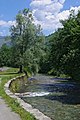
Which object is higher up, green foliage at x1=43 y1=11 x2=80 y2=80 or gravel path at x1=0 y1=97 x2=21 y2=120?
green foliage at x1=43 y1=11 x2=80 y2=80

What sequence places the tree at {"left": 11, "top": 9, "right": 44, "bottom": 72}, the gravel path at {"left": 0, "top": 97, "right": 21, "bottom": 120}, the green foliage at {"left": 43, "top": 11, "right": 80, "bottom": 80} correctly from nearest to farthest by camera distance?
the gravel path at {"left": 0, "top": 97, "right": 21, "bottom": 120} < the green foliage at {"left": 43, "top": 11, "right": 80, "bottom": 80} < the tree at {"left": 11, "top": 9, "right": 44, "bottom": 72}

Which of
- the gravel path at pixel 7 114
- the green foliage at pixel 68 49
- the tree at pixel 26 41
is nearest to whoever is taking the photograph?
A: the gravel path at pixel 7 114

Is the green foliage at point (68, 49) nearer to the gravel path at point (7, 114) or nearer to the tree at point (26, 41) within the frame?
the tree at point (26, 41)

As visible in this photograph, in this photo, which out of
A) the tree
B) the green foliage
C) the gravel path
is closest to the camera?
the gravel path

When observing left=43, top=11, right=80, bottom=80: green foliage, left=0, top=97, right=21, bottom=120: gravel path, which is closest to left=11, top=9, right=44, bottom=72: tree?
left=43, top=11, right=80, bottom=80: green foliage

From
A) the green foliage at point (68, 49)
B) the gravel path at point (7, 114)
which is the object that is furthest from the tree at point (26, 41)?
the gravel path at point (7, 114)

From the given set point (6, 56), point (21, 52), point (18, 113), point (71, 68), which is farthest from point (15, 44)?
point (6, 56)

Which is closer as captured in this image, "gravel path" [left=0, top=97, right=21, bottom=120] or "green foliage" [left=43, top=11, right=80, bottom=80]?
"gravel path" [left=0, top=97, right=21, bottom=120]

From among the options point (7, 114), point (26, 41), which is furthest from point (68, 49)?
point (7, 114)

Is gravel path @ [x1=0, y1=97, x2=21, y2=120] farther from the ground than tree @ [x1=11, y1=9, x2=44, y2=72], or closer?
closer

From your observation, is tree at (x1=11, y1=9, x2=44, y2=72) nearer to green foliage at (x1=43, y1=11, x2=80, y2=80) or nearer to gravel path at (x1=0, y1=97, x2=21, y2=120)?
green foliage at (x1=43, y1=11, x2=80, y2=80)

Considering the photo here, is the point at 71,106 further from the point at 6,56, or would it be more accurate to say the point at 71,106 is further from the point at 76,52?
the point at 6,56

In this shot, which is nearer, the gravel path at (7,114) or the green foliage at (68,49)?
the gravel path at (7,114)

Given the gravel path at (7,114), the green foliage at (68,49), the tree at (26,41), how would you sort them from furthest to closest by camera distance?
the tree at (26,41) < the green foliage at (68,49) < the gravel path at (7,114)
